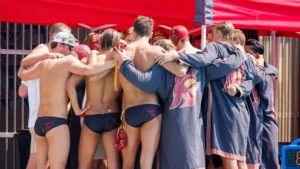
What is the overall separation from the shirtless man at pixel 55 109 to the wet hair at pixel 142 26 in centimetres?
43

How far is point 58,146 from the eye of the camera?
7.94m

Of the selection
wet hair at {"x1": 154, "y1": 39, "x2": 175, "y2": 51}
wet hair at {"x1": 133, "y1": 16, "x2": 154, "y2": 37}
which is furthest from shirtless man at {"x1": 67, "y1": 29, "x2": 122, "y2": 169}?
wet hair at {"x1": 154, "y1": 39, "x2": 175, "y2": 51}

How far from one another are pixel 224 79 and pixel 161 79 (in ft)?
2.34

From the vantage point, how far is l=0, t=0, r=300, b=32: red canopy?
28.1 feet

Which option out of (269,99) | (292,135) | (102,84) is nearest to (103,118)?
(102,84)

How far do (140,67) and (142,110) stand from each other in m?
0.45

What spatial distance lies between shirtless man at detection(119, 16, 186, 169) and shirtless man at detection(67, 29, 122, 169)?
166mm

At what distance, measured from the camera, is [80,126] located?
8.70 metres

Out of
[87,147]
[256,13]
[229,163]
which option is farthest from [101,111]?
[256,13]

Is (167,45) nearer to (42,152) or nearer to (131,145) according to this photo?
(131,145)

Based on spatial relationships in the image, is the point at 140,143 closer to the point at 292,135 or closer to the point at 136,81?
the point at 136,81

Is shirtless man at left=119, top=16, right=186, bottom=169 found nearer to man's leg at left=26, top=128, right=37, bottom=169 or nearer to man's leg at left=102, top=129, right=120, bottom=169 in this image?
man's leg at left=102, top=129, right=120, bottom=169

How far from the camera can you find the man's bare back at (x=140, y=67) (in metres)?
7.84

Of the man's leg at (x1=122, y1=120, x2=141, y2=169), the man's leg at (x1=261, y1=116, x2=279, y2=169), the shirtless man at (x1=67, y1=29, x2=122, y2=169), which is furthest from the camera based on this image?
the man's leg at (x1=261, y1=116, x2=279, y2=169)
